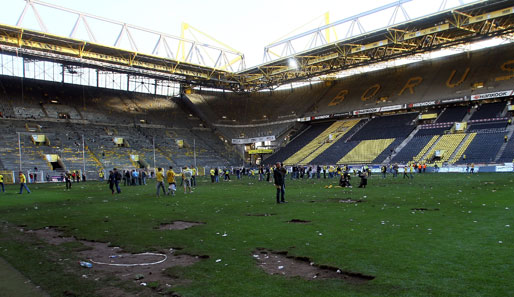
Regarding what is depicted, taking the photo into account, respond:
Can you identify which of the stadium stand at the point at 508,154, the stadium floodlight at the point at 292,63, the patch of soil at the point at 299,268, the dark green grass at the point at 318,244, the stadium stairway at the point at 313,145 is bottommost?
the patch of soil at the point at 299,268

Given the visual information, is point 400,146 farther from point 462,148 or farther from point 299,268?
point 299,268

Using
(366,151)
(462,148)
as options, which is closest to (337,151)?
(366,151)

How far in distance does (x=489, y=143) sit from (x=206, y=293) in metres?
43.1

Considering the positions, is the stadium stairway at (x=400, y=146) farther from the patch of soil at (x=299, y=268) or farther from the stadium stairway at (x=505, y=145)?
the patch of soil at (x=299, y=268)

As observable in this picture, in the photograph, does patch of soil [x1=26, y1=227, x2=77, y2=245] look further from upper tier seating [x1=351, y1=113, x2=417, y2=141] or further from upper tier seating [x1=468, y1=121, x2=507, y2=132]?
upper tier seating [x1=351, y1=113, x2=417, y2=141]

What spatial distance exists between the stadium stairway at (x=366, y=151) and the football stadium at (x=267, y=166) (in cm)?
31

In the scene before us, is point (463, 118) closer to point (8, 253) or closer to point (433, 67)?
point (433, 67)

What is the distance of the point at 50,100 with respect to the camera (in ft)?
175

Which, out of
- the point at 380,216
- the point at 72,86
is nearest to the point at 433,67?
the point at 380,216

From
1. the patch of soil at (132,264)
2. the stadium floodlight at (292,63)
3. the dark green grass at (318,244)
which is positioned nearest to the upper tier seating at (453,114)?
the stadium floodlight at (292,63)

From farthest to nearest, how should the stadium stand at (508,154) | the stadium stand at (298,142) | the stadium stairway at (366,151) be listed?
the stadium stand at (298,142)
the stadium stairway at (366,151)
the stadium stand at (508,154)

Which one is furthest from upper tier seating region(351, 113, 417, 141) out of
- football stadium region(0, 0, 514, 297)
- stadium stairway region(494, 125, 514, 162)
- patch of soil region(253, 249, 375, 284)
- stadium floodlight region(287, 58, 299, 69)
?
patch of soil region(253, 249, 375, 284)

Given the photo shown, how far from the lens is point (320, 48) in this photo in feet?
140

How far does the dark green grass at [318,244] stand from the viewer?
5.12m
